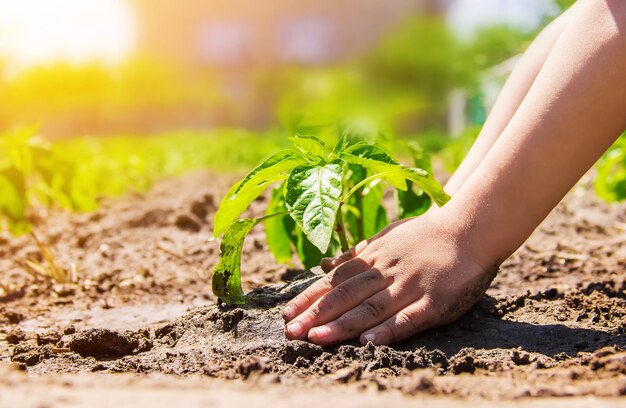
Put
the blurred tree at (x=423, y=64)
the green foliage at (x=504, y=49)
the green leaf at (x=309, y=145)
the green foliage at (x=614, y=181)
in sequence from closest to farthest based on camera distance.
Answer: the green leaf at (x=309, y=145)
the green foliage at (x=614, y=181)
the green foliage at (x=504, y=49)
the blurred tree at (x=423, y=64)

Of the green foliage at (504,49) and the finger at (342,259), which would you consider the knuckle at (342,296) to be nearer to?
the finger at (342,259)

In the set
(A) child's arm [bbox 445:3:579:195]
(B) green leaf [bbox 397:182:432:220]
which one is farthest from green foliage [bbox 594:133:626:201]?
(B) green leaf [bbox 397:182:432:220]

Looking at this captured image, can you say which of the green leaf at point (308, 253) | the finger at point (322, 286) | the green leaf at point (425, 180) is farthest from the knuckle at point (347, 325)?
the green leaf at point (308, 253)

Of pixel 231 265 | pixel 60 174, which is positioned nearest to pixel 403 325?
pixel 231 265

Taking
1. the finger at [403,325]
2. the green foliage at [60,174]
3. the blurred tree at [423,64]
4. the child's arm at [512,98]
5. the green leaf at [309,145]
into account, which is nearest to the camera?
the finger at [403,325]

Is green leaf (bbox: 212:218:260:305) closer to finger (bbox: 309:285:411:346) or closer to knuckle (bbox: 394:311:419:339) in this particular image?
finger (bbox: 309:285:411:346)

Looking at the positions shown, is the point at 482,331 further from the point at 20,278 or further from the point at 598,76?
the point at 20,278

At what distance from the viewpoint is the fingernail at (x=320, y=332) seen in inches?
57.7

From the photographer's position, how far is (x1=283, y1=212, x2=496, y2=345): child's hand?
1.48 m

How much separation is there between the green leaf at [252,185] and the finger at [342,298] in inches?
10.8

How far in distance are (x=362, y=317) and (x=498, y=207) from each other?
1.26 ft

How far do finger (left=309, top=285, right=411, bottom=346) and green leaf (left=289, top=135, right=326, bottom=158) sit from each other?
0.36 metres

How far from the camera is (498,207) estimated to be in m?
1.52

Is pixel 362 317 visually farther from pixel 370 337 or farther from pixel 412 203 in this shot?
pixel 412 203
